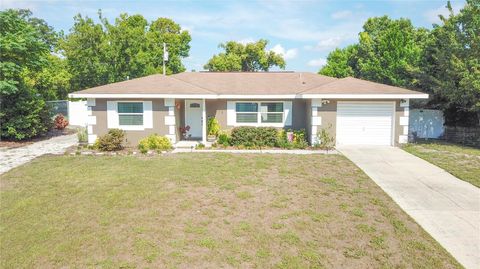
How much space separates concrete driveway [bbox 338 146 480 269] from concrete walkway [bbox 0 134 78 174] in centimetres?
1252

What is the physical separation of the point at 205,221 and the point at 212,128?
1087 centimetres

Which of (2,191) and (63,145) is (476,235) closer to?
(2,191)

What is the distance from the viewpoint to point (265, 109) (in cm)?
1775

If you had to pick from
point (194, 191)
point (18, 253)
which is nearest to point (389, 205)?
point (194, 191)

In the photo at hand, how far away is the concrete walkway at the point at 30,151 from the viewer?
12656mm

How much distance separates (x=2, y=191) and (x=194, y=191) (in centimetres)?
516

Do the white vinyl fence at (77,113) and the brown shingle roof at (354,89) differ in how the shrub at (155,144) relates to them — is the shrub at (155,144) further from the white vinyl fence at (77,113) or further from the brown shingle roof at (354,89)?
the white vinyl fence at (77,113)

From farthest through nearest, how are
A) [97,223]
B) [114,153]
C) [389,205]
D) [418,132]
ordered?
[418,132] → [114,153] → [389,205] → [97,223]

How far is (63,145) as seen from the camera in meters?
17.2

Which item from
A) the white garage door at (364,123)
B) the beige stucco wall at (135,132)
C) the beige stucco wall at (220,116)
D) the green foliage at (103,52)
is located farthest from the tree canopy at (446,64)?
the green foliage at (103,52)

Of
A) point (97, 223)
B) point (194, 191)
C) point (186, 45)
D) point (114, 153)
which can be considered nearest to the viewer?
point (97, 223)

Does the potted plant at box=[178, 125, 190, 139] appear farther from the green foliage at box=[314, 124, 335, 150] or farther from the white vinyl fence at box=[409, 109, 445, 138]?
the white vinyl fence at box=[409, 109, 445, 138]

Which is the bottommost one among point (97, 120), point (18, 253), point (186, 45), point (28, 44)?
point (18, 253)

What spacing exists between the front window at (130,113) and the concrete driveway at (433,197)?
9934mm
